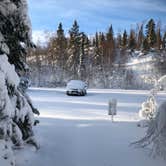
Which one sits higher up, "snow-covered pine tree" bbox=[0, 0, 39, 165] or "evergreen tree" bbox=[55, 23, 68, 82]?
"evergreen tree" bbox=[55, 23, 68, 82]

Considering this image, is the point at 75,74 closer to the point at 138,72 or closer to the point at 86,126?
the point at 138,72

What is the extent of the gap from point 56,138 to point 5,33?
163 inches

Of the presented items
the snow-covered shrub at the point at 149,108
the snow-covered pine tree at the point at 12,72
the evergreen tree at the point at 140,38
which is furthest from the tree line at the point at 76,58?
the snow-covered pine tree at the point at 12,72

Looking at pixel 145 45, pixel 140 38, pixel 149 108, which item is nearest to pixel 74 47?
pixel 145 45

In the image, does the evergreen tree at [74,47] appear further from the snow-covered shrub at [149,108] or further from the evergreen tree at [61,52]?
the snow-covered shrub at [149,108]

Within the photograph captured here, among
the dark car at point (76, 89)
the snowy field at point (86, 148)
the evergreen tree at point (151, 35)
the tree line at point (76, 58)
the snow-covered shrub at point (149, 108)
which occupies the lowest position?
the snowy field at point (86, 148)

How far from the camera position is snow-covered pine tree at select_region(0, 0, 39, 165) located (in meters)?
4.86

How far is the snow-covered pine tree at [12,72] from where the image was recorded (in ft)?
16.0

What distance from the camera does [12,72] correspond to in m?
5.00

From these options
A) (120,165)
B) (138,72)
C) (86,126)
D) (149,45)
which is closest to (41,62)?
(138,72)

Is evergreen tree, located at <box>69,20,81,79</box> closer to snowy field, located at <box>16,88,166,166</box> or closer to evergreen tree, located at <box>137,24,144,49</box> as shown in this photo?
evergreen tree, located at <box>137,24,144,49</box>

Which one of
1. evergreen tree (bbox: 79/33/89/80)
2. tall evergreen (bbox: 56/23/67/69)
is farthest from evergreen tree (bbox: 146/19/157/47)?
tall evergreen (bbox: 56/23/67/69)

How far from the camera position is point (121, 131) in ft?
34.5

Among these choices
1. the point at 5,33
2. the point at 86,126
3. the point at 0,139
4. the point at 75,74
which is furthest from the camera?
the point at 75,74
